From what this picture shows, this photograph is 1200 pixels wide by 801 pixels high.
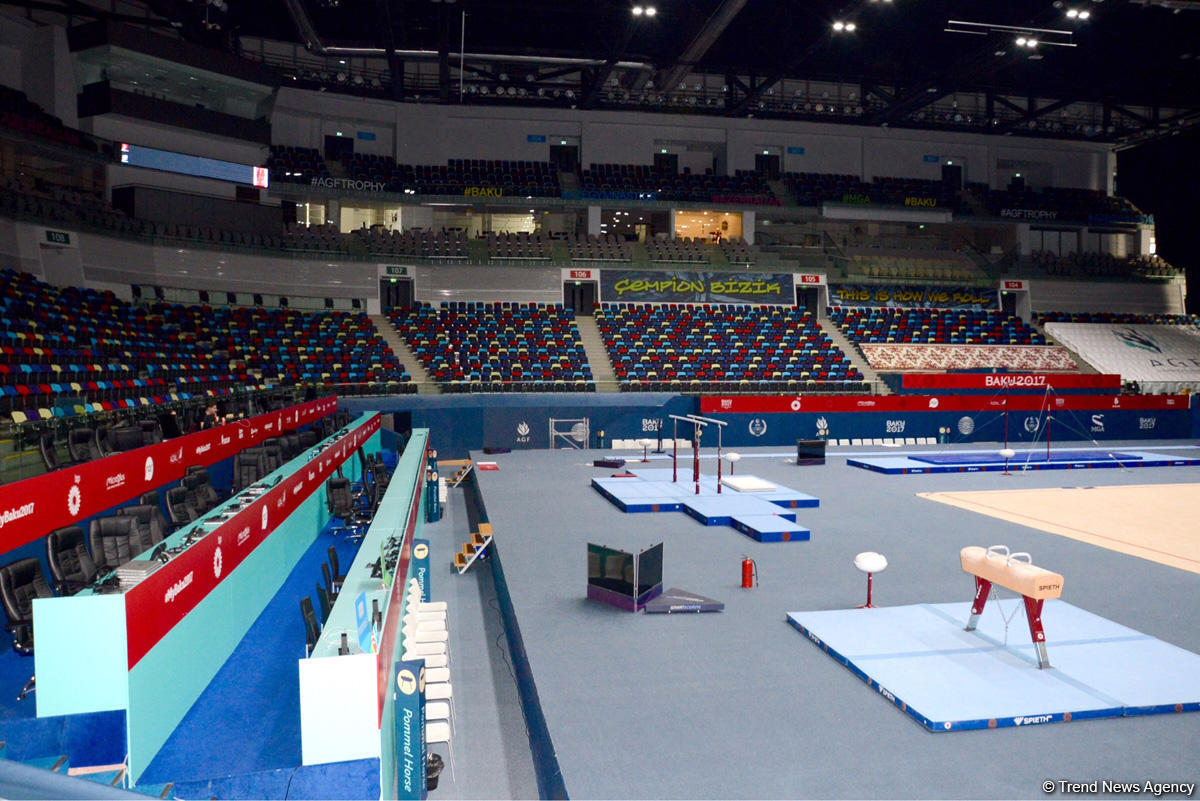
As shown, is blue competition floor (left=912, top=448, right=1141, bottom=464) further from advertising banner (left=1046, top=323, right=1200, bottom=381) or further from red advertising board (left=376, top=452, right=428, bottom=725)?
red advertising board (left=376, top=452, right=428, bottom=725)

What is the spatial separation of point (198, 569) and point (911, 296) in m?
39.3

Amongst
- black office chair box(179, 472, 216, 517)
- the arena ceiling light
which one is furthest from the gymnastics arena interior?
the arena ceiling light

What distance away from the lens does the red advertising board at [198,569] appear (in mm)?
6152

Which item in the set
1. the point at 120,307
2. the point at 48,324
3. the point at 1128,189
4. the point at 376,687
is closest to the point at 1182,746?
the point at 376,687

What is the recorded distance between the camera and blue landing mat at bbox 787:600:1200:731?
6793mm

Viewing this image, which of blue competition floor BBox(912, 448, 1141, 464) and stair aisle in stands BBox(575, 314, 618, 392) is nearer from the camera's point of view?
blue competition floor BBox(912, 448, 1141, 464)

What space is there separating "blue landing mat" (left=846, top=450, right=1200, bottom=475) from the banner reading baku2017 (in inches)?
607

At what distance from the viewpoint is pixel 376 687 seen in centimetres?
534

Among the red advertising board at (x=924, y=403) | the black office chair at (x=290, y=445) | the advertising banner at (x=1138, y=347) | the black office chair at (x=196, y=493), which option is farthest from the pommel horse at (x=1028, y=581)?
the advertising banner at (x=1138, y=347)

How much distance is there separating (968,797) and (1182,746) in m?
2.12

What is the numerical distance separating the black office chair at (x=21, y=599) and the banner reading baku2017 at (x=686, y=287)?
31686 mm

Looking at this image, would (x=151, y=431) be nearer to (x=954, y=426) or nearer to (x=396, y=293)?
(x=396, y=293)

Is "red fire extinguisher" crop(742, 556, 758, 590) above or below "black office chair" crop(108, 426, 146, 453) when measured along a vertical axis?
below

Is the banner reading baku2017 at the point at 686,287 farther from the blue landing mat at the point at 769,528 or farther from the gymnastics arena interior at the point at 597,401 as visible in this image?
the blue landing mat at the point at 769,528
